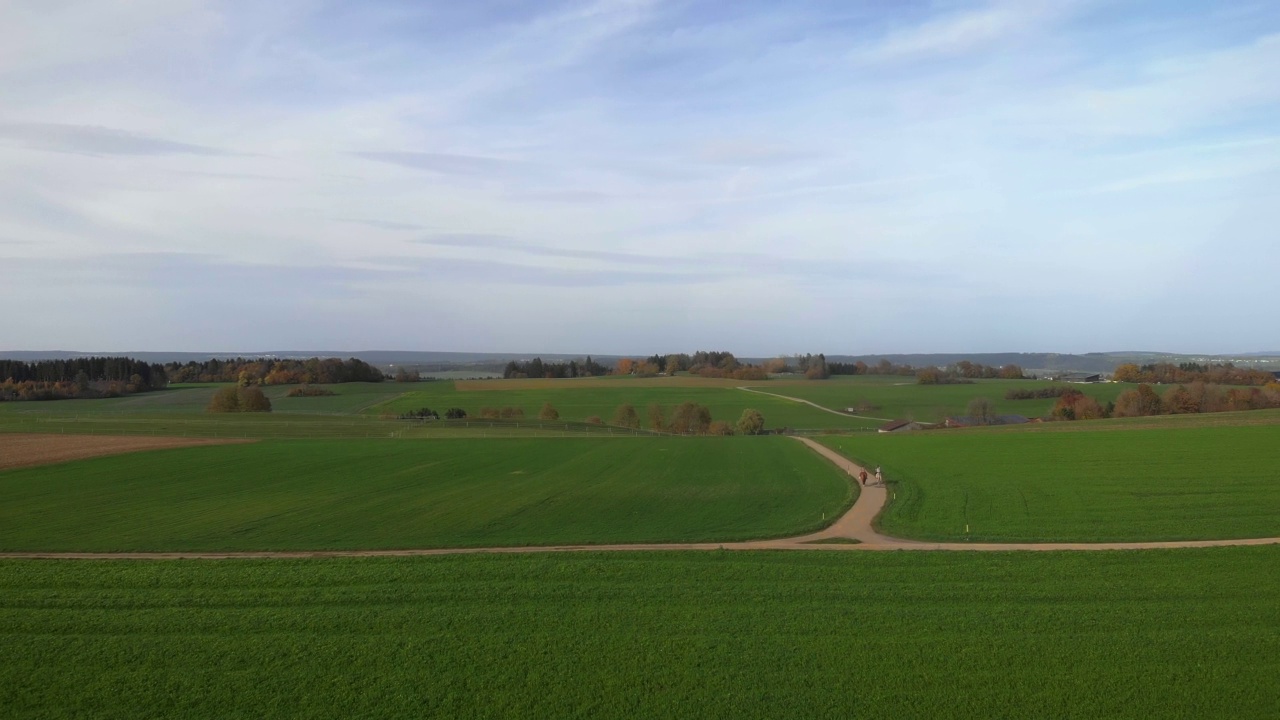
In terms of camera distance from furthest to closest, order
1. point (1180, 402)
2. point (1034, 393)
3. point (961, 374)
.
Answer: point (961, 374)
point (1034, 393)
point (1180, 402)

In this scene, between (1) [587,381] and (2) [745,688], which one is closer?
(2) [745,688]

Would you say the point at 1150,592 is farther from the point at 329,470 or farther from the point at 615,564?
the point at 329,470

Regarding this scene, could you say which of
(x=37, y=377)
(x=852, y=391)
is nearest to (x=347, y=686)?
(x=852, y=391)

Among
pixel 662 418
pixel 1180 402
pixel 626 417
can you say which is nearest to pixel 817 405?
pixel 662 418

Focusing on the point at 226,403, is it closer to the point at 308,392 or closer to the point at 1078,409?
the point at 308,392

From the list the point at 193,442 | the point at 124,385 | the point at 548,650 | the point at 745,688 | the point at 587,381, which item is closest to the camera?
the point at 745,688

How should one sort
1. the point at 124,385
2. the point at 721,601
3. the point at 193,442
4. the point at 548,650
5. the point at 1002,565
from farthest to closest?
the point at 124,385 → the point at 193,442 → the point at 1002,565 → the point at 721,601 → the point at 548,650
